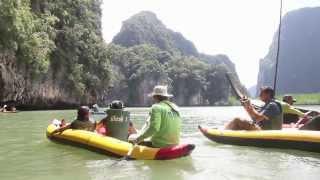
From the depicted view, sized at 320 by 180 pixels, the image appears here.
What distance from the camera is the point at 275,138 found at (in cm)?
1048

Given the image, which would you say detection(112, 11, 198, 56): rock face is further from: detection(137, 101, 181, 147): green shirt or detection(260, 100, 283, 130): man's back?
detection(137, 101, 181, 147): green shirt

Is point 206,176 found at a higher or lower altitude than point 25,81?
lower

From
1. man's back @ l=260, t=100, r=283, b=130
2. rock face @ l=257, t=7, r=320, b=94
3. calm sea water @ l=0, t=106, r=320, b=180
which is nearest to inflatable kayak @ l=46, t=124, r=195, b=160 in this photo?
calm sea water @ l=0, t=106, r=320, b=180

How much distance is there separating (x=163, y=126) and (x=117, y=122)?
183cm

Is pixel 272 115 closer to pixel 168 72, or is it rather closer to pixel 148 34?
pixel 168 72

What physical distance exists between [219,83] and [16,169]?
127626 mm

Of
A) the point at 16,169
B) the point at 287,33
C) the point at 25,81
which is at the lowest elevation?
the point at 16,169

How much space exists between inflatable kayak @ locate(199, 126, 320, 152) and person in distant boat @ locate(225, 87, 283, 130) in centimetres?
26

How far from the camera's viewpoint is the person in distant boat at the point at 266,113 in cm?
1051

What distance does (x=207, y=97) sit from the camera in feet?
432

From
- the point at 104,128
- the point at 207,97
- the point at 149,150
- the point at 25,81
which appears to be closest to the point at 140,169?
the point at 149,150

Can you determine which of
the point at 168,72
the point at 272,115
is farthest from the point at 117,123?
the point at 168,72

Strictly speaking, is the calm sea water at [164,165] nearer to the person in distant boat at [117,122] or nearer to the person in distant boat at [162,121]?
the person in distant boat at [162,121]

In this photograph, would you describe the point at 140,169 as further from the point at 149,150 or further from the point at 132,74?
the point at 132,74
